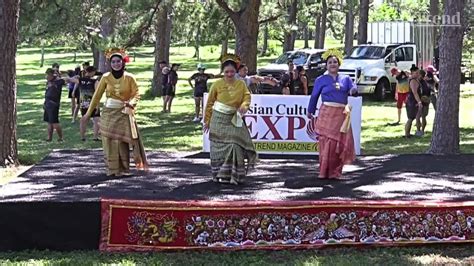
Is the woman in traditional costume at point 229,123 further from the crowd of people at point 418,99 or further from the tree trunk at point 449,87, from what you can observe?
the crowd of people at point 418,99

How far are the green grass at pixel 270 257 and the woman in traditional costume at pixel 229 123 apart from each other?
1665 millimetres

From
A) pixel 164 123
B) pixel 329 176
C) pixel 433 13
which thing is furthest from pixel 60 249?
pixel 433 13

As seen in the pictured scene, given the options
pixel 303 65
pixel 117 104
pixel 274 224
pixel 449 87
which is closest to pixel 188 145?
pixel 449 87

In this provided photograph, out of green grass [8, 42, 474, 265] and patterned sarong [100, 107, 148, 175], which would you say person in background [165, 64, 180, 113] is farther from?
patterned sarong [100, 107, 148, 175]

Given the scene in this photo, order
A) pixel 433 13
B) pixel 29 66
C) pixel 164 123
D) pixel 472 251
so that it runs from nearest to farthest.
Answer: pixel 472 251 < pixel 164 123 < pixel 433 13 < pixel 29 66

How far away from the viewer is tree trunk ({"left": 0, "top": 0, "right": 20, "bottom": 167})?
11.3 metres

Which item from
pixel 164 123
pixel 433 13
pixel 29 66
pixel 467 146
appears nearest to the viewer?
pixel 467 146

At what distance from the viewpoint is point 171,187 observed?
873 centimetres

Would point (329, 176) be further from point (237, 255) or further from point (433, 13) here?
point (433, 13)

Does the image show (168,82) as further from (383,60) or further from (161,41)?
(383,60)

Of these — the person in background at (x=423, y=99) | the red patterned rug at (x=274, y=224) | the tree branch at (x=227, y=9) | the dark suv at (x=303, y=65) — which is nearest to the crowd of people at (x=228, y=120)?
the red patterned rug at (x=274, y=224)

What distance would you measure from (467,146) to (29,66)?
46211mm

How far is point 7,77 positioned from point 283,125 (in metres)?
4.45

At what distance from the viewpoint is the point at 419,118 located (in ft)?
56.7
